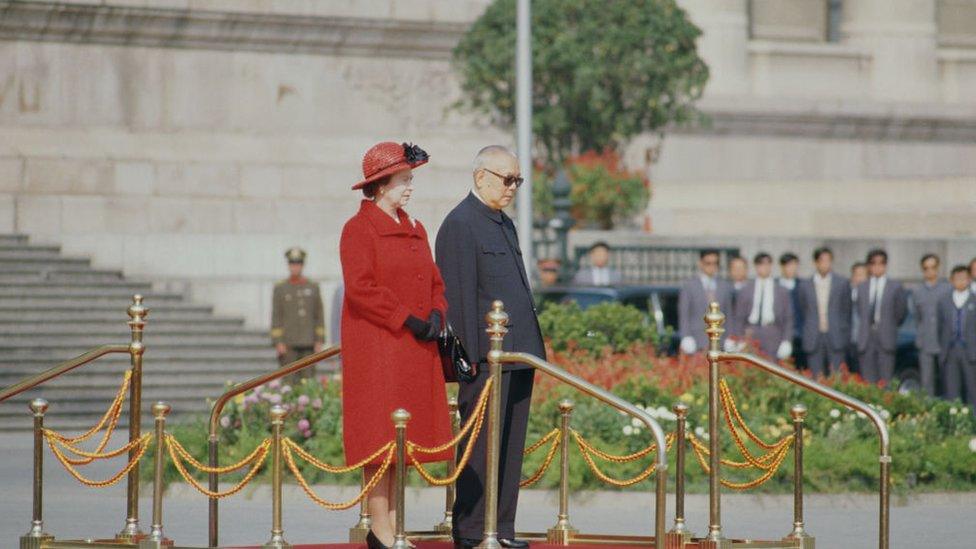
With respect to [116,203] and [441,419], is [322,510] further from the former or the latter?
[116,203]

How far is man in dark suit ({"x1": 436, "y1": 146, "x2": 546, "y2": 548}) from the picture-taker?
11023 mm

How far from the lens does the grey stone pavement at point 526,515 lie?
1394cm

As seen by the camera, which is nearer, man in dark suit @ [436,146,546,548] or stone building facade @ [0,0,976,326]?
man in dark suit @ [436,146,546,548]

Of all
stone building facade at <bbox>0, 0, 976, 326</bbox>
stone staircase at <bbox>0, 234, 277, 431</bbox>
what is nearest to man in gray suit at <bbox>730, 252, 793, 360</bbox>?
stone staircase at <bbox>0, 234, 277, 431</bbox>

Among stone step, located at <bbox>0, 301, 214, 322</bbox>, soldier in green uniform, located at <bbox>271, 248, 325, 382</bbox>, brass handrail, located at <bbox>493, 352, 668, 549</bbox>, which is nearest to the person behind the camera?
brass handrail, located at <bbox>493, 352, 668, 549</bbox>

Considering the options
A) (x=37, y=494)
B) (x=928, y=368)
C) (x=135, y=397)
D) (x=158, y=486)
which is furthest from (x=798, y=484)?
(x=928, y=368)

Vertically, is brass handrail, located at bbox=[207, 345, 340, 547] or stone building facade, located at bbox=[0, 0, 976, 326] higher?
stone building facade, located at bbox=[0, 0, 976, 326]

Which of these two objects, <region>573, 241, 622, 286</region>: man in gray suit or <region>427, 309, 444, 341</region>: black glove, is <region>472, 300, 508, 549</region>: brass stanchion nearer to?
<region>427, 309, 444, 341</region>: black glove

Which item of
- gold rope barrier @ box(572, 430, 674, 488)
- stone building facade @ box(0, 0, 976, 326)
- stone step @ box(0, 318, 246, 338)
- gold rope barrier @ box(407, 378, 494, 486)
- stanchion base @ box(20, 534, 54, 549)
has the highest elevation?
stone building facade @ box(0, 0, 976, 326)

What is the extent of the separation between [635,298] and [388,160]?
1308cm

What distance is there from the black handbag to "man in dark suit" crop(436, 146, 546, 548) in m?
0.09

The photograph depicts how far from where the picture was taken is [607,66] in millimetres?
32312

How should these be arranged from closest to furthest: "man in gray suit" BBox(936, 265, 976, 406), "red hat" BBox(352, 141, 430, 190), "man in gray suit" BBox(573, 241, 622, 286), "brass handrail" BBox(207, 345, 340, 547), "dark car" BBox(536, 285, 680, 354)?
"red hat" BBox(352, 141, 430, 190) → "brass handrail" BBox(207, 345, 340, 547) → "dark car" BBox(536, 285, 680, 354) → "man in gray suit" BBox(936, 265, 976, 406) → "man in gray suit" BBox(573, 241, 622, 286)

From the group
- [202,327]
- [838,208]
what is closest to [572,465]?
[202,327]
